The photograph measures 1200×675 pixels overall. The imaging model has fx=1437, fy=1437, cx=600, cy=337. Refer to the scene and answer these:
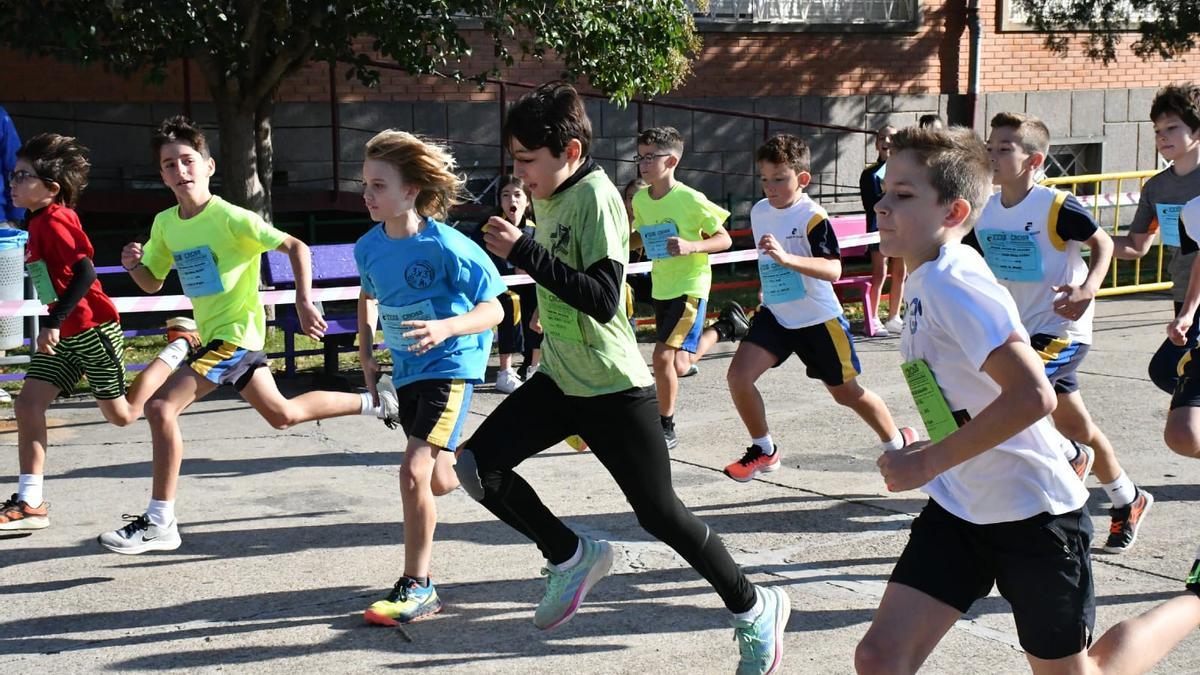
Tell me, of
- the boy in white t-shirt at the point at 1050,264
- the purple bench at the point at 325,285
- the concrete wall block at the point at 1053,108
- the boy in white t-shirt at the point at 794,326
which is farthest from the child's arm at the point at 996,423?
the concrete wall block at the point at 1053,108

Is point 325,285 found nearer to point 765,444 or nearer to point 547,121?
point 765,444

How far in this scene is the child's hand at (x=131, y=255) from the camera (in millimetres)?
6203

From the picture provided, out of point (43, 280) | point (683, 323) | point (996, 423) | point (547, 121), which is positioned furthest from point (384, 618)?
point (683, 323)

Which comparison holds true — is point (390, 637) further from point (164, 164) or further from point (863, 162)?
point (863, 162)

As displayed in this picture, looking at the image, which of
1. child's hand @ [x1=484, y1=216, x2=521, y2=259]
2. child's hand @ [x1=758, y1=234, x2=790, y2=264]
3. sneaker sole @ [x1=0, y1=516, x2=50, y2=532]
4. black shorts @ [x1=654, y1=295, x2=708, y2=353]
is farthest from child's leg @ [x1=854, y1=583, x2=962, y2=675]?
black shorts @ [x1=654, y1=295, x2=708, y2=353]

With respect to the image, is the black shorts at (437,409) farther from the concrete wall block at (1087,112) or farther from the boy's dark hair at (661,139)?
the concrete wall block at (1087,112)

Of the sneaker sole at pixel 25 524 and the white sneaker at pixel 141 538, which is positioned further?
the sneaker sole at pixel 25 524

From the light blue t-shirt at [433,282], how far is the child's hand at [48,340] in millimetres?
1864

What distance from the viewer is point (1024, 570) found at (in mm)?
3400

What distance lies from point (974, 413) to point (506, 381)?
6.88 meters

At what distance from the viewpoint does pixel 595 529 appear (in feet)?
20.6

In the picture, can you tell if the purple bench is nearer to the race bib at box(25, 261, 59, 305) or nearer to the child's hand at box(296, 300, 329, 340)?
the race bib at box(25, 261, 59, 305)

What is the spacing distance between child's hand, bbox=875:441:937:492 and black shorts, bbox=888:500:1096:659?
33 cm

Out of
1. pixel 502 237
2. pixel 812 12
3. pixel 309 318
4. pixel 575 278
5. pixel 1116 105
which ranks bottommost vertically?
pixel 309 318
